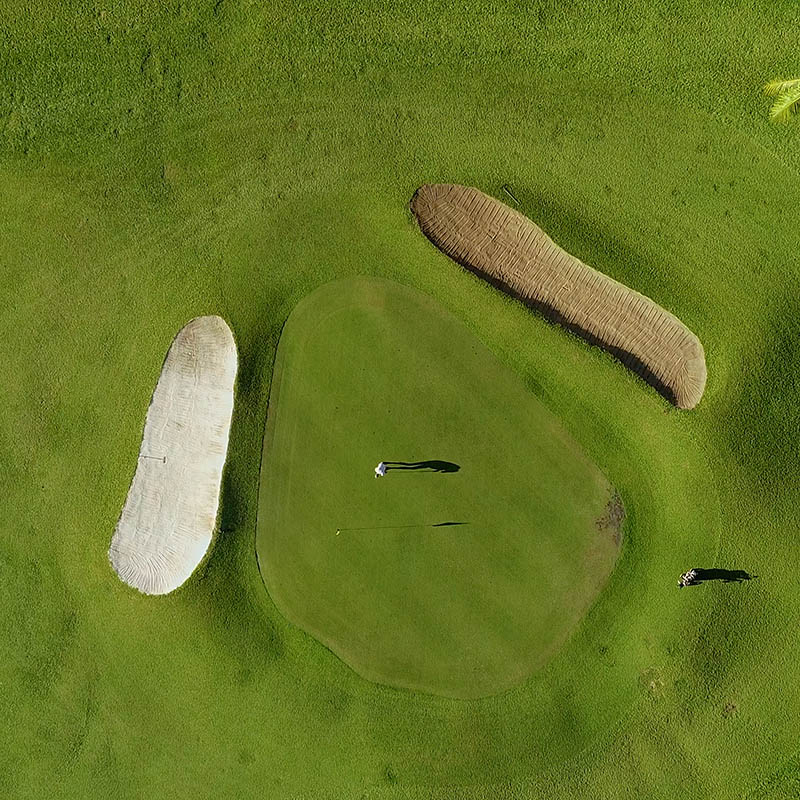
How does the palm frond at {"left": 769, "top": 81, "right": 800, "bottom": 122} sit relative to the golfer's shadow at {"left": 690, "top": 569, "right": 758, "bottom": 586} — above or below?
above

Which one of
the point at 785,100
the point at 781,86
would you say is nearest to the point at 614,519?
the point at 785,100

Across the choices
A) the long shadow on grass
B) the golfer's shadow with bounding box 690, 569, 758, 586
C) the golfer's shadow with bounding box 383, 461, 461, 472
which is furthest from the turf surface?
the golfer's shadow with bounding box 383, 461, 461, 472

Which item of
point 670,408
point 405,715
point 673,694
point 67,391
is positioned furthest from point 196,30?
point 673,694

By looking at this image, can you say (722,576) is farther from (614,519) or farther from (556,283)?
(556,283)

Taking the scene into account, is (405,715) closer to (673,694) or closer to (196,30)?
(673,694)

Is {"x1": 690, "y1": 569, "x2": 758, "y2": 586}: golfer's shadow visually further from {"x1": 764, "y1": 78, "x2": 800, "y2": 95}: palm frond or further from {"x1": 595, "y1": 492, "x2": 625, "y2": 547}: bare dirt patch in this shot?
{"x1": 764, "y1": 78, "x2": 800, "y2": 95}: palm frond
